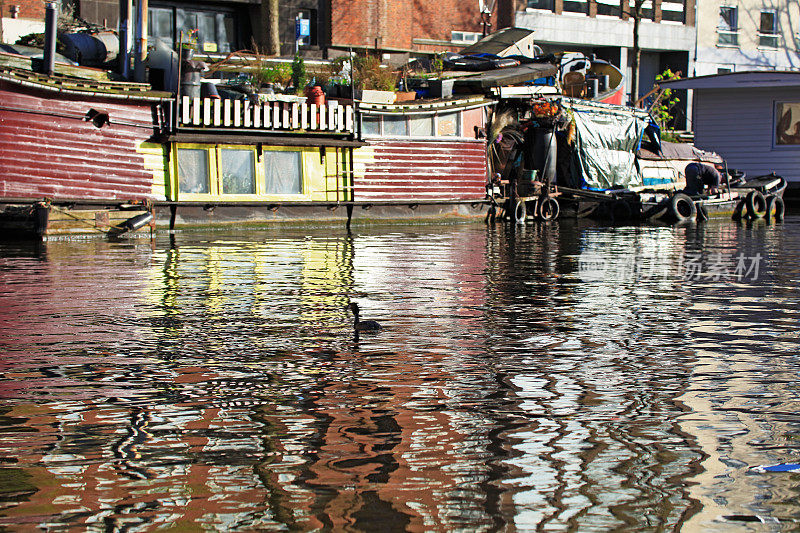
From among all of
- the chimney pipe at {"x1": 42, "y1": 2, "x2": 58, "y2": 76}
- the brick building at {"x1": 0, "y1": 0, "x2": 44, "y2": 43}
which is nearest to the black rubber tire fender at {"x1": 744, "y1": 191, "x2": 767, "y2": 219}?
the chimney pipe at {"x1": 42, "y1": 2, "x2": 58, "y2": 76}

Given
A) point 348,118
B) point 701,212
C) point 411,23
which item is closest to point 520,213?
point 701,212

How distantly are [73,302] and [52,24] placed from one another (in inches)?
524

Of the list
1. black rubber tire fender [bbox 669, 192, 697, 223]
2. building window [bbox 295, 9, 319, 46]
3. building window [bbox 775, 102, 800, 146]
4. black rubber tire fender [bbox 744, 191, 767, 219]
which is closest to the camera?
black rubber tire fender [bbox 669, 192, 697, 223]

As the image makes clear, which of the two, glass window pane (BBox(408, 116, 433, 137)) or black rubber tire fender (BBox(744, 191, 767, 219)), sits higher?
glass window pane (BBox(408, 116, 433, 137))

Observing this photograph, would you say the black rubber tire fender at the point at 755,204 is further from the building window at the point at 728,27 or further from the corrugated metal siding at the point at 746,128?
the building window at the point at 728,27

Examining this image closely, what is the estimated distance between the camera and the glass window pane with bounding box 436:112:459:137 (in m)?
27.7

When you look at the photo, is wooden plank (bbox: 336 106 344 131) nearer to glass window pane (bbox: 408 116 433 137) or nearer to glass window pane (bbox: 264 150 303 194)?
glass window pane (bbox: 264 150 303 194)

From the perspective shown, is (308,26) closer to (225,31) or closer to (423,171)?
(225,31)

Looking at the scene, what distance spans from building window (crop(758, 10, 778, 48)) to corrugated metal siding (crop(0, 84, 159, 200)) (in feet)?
125

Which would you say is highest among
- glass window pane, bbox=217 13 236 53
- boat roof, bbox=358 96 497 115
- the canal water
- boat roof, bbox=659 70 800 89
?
glass window pane, bbox=217 13 236 53

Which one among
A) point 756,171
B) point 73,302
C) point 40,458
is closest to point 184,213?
point 73,302

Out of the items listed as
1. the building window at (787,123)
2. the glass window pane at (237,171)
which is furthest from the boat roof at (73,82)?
the building window at (787,123)

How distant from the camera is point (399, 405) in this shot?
17.8 feet

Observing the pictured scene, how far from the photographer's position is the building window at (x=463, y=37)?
42500 millimetres
